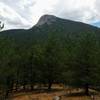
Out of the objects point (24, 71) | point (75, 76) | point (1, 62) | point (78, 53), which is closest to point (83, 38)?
point (78, 53)

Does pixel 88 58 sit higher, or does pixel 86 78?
pixel 88 58

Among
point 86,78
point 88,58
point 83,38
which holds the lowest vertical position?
point 86,78

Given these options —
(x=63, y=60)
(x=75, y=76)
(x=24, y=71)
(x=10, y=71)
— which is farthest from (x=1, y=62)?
(x=24, y=71)

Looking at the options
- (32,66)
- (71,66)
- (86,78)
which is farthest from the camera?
(32,66)

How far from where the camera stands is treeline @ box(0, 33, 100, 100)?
58906 mm

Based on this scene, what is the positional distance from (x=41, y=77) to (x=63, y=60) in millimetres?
8255

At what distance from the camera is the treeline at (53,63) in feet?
193

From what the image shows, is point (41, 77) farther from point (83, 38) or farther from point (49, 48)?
point (83, 38)

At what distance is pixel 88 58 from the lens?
197ft

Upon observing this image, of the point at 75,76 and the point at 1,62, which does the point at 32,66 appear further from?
the point at 1,62

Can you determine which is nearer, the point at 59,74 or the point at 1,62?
the point at 1,62

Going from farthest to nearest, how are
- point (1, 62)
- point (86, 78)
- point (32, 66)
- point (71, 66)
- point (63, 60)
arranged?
point (32, 66)
point (63, 60)
point (71, 66)
point (86, 78)
point (1, 62)

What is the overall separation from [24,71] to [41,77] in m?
7.72

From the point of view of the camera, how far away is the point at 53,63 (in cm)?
7406
